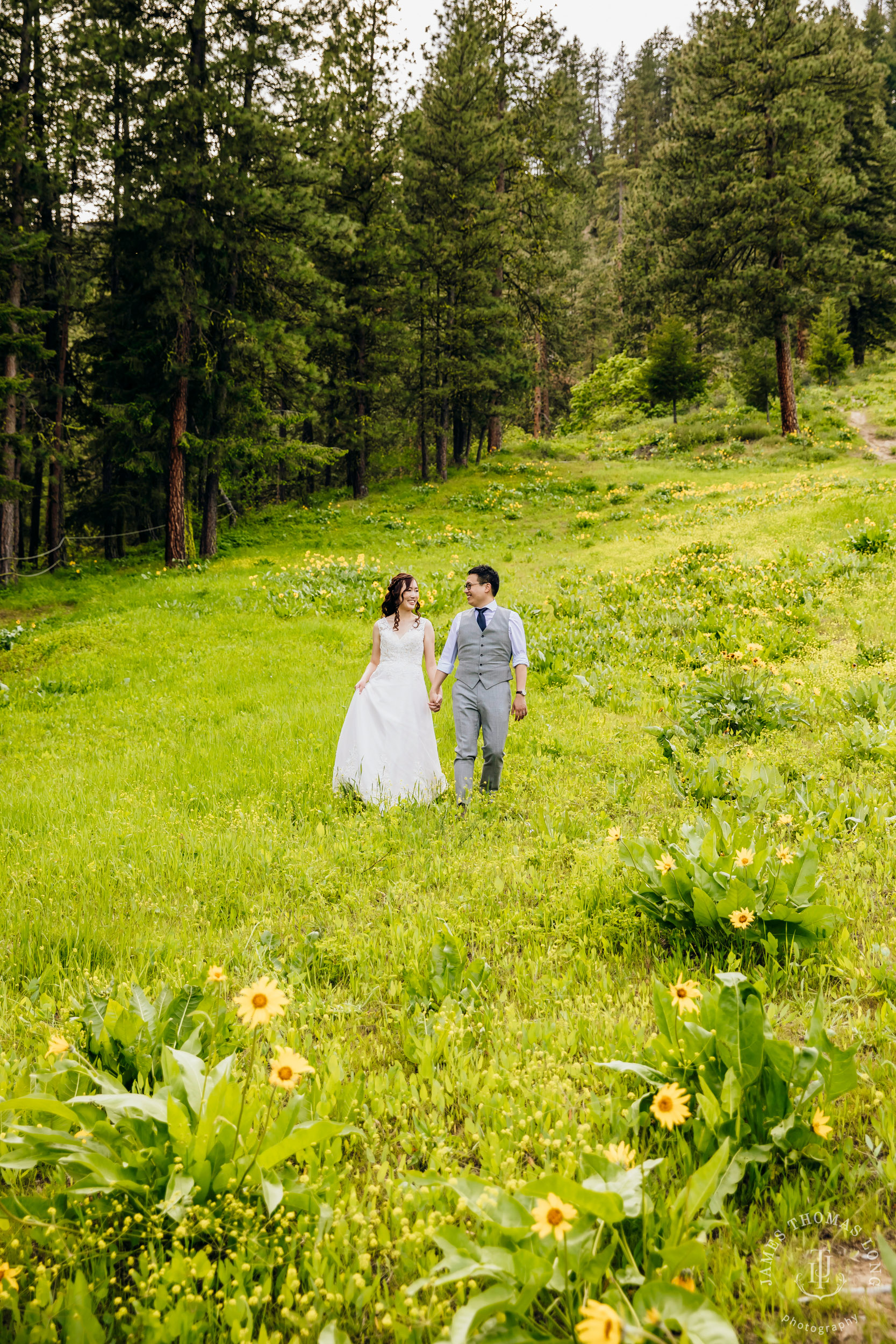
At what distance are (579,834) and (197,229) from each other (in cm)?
1957

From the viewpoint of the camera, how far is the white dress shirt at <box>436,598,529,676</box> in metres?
5.92

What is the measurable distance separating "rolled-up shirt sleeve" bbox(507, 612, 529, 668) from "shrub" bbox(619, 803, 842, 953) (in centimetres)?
233

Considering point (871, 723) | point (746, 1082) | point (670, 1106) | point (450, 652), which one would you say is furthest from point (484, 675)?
point (670, 1106)

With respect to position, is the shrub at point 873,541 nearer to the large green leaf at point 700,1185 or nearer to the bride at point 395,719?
the bride at point 395,719

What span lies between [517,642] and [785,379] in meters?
24.5

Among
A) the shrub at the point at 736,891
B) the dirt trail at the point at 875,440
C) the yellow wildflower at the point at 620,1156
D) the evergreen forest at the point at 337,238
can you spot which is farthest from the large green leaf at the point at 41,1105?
the dirt trail at the point at 875,440

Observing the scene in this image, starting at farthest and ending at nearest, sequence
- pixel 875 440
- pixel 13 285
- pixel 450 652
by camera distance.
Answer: pixel 875 440, pixel 13 285, pixel 450 652

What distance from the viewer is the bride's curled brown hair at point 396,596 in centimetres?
642

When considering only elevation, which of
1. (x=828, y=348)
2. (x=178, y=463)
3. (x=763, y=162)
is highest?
(x=763, y=162)

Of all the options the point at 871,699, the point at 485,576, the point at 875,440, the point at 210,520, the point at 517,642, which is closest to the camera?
the point at 485,576

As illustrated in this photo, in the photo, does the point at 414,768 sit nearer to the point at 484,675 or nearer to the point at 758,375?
the point at 484,675

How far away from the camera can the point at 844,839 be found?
4.53 meters

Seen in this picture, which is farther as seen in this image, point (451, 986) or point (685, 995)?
point (451, 986)

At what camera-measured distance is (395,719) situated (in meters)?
6.37
